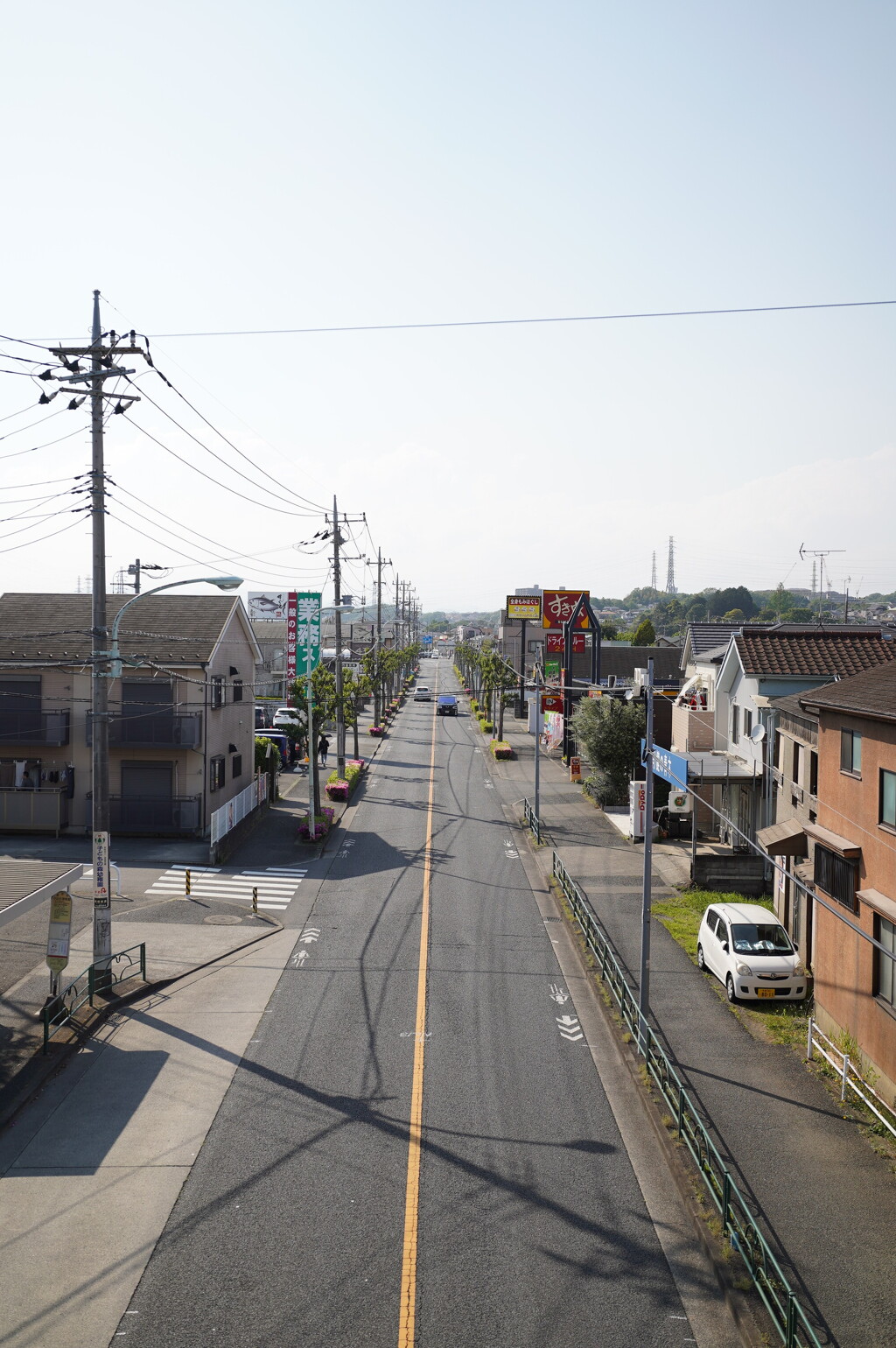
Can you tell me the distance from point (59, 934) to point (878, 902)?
14.5 m

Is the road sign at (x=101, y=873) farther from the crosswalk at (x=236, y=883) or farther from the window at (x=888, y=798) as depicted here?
the window at (x=888, y=798)

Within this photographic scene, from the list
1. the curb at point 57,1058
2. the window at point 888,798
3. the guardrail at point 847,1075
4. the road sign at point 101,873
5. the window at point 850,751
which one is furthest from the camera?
the road sign at point 101,873

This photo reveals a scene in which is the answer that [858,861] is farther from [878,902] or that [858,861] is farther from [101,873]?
[101,873]

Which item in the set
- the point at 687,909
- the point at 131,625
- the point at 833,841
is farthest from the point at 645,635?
the point at 833,841

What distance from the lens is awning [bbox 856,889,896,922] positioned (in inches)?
576

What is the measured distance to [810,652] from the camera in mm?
28625

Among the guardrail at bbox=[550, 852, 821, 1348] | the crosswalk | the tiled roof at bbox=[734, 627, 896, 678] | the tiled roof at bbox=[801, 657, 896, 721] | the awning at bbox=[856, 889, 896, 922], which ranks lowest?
the crosswalk

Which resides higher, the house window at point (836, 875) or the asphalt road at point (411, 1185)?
the house window at point (836, 875)

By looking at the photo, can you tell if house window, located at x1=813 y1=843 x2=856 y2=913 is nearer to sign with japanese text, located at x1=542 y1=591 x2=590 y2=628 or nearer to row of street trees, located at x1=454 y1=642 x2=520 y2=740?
sign with japanese text, located at x1=542 y1=591 x2=590 y2=628

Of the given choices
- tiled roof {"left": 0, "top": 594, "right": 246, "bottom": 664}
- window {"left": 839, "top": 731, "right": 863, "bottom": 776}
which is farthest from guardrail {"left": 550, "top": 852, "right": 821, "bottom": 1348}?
tiled roof {"left": 0, "top": 594, "right": 246, "bottom": 664}

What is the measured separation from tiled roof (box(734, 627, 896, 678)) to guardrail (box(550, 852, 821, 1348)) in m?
11.6

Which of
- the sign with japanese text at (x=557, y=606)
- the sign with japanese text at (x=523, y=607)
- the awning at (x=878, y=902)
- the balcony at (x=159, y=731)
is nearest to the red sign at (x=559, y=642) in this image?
the sign with japanese text at (x=557, y=606)

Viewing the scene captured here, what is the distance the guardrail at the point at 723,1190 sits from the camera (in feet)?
30.1

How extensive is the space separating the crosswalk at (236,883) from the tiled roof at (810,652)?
15.3 metres
